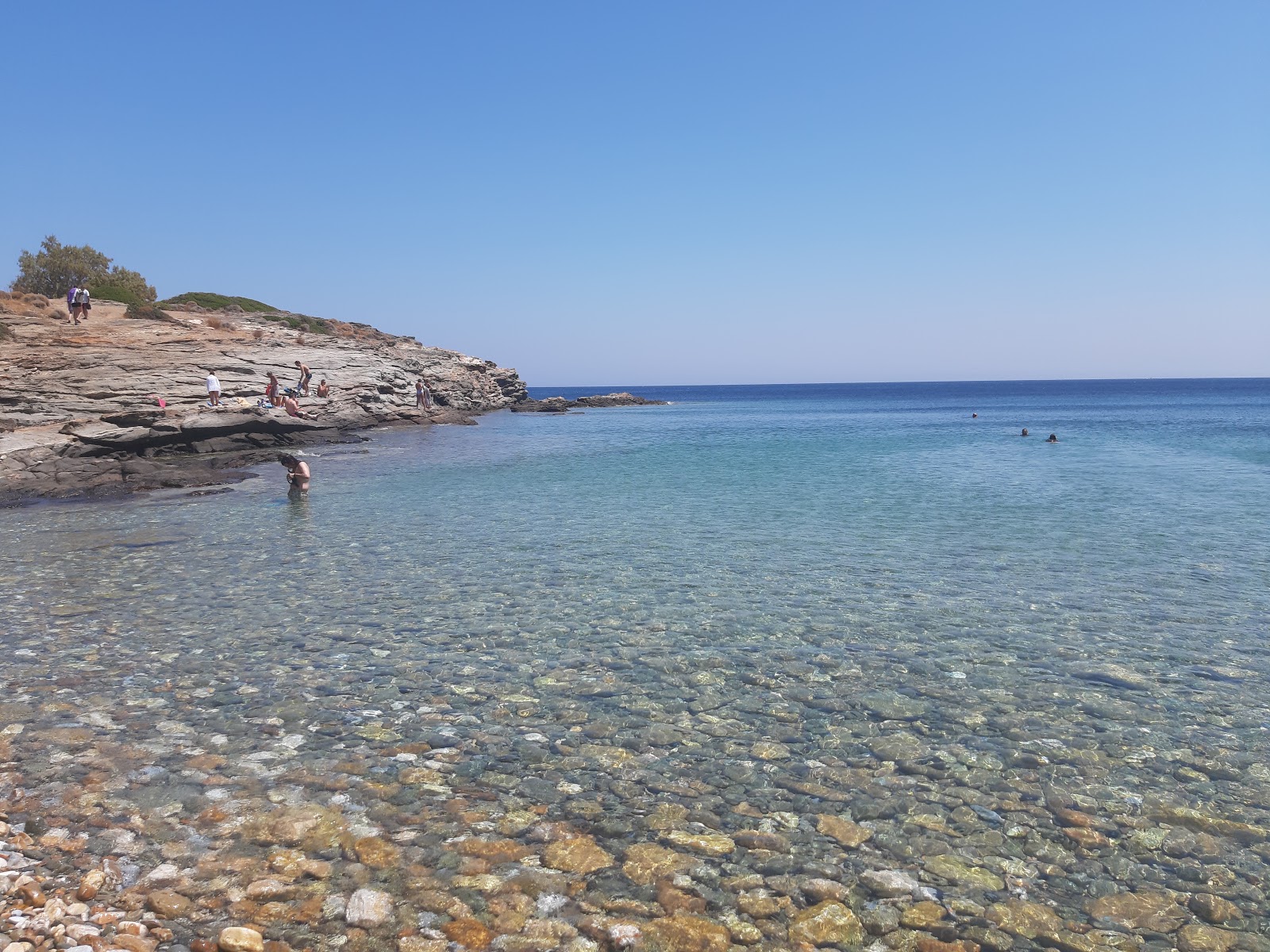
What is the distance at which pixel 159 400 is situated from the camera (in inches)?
1606

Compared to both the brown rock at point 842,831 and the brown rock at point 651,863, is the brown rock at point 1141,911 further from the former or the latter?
the brown rock at point 651,863

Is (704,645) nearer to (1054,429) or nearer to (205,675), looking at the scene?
(205,675)

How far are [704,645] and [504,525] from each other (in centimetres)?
1123

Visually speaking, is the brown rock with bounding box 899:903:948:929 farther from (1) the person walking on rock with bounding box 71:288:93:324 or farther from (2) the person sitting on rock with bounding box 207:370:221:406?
(1) the person walking on rock with bounding box 71:288:93:324

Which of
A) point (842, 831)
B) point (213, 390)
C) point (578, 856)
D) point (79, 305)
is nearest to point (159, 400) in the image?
point (213, 390)

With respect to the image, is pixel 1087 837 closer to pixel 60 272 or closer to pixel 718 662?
pixel 718 662

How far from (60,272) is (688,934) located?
84.3m

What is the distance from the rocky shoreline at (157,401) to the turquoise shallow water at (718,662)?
23.2 feet

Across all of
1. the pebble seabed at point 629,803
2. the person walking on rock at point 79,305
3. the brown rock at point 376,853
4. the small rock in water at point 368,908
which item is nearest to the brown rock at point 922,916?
the pebble seabed at point 629,803

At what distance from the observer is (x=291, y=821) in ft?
21.3

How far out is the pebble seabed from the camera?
5293mm

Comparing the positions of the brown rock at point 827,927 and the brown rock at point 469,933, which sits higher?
the brown rock at point 469,933

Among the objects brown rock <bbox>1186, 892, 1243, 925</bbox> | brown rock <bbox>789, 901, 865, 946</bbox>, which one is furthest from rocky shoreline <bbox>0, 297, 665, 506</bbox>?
brown rock <bbox>1186, 892, 1243, 925</bbox>

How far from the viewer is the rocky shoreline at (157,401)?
30.5 m
